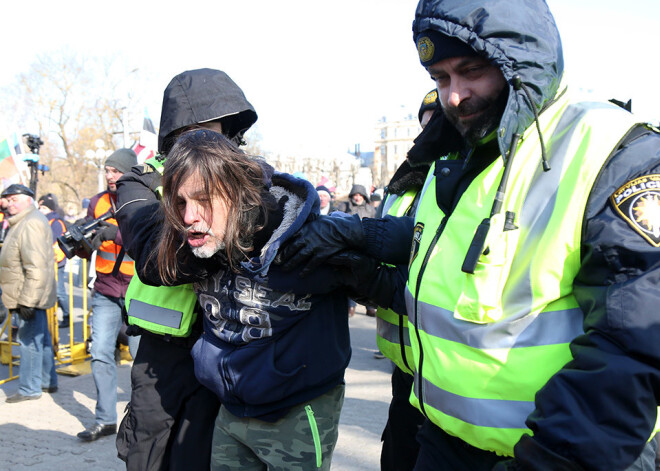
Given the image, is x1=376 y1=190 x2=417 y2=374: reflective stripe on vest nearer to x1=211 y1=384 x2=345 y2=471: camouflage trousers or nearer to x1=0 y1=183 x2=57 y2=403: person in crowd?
x1=211 y1=384 x2=345 y2=471: camouflage trousers

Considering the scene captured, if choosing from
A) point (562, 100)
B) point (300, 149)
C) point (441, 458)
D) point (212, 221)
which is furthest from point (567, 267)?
point (300, 149)

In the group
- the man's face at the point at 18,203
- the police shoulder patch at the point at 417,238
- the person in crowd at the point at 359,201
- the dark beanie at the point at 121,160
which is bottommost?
the person in crowd at the point at 359,201

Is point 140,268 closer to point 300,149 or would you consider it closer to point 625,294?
point 625,294

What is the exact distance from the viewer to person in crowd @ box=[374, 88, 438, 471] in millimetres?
2490

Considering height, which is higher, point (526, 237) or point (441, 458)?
point (526, 237)

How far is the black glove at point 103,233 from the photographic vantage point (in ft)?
17.5

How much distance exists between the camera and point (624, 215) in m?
1.34

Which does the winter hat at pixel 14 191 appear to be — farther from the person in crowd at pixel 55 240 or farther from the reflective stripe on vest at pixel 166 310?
the reflective stripe on vest at pixel 166 310

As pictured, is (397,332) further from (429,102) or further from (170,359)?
(429,102)

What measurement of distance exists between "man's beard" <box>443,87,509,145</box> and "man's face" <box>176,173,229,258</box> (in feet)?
2.99

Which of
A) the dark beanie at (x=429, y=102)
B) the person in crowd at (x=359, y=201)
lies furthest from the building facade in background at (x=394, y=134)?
the dark beanie at (x=429, y=102)

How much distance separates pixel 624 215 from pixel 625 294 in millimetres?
171

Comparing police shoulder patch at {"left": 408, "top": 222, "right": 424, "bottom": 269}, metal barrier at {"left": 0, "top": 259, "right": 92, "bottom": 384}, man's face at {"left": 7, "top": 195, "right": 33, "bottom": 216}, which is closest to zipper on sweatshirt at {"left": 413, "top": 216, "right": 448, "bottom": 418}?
police shoulder patch at {"left": 408, "top": 222, "right": 424, "bottom": 269}

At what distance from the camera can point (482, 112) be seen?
175 cm
